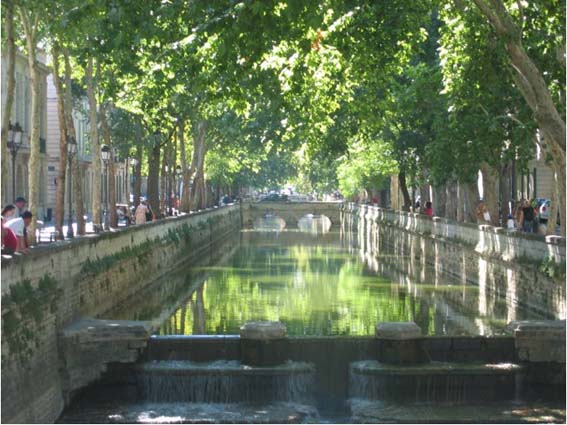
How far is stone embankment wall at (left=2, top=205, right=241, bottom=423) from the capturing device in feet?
65.0

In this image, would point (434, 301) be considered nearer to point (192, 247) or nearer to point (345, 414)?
point (345, 414)

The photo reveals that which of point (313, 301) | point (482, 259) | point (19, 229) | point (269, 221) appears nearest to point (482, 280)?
point (482, 259)

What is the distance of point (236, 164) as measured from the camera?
3302 inches

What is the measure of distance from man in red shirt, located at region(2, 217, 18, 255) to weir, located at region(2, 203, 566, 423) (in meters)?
0.39

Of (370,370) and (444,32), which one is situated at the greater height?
(444,32)

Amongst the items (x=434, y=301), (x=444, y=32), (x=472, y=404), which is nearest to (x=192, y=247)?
(x=434, y=301)

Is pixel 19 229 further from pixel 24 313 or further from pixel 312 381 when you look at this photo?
pixel 312 381

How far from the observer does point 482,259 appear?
40.8m

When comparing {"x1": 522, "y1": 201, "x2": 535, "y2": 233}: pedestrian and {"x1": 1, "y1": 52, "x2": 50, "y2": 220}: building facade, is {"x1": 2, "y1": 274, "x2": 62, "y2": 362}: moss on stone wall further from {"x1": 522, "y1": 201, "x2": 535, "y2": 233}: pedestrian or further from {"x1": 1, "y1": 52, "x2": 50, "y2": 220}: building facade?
{"x1": 1, "y1": 52, "x2": 50, "y2": 220}: building facade

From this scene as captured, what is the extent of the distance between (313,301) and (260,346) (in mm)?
→ 13585

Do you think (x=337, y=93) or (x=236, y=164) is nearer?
(x=337, y=93)

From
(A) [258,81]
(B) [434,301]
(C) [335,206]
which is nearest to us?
(A) [258,81]

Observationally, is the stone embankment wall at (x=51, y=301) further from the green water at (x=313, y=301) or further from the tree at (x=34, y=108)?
the tree at (x=34, y=108)

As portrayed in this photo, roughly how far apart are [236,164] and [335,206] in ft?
101
